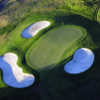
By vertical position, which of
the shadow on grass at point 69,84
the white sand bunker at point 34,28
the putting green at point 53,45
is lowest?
the shadow on grass at point 69,84

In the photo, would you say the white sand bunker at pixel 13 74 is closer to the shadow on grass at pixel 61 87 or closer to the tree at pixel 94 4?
the shadow on grass at pixel 61 87

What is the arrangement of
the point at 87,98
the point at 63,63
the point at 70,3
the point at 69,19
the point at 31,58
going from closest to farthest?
the point at 87,98 → the point at 63,63 → the point at 31,58 → the point at 69,19 → the point at 70,3

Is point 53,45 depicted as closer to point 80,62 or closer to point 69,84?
point 80,62

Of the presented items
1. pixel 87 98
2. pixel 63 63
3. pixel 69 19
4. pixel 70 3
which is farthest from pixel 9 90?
pixel 70 3

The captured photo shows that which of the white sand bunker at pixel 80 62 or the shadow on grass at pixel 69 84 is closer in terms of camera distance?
the shadow on grass at pixel 69 84

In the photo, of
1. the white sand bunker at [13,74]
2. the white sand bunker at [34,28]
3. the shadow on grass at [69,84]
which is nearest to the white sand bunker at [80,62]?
the shadow on grass at [69,84]

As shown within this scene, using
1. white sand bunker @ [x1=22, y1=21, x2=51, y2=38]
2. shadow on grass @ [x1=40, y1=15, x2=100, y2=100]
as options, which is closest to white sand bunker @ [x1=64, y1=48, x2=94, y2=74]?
shadow on grass @ [x1=40, y1=15, x2=100, y2=100]

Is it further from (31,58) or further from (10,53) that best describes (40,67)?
(10,53)

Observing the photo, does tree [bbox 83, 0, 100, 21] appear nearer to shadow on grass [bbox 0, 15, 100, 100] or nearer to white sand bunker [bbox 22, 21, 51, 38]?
white sand bunker [bbox 22, 21, 51, 38]
